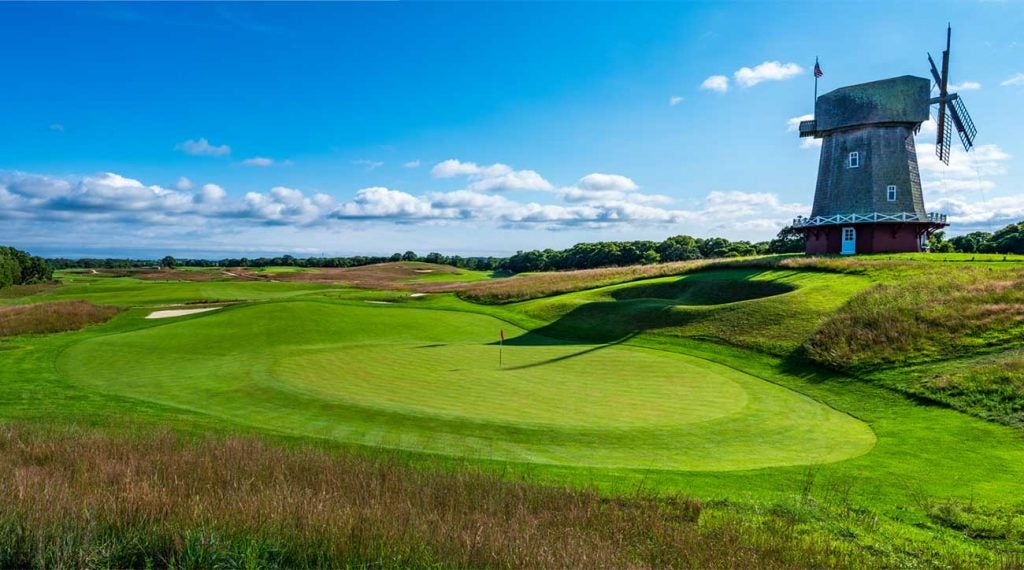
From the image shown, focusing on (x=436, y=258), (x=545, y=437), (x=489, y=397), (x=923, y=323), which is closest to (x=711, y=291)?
(x=923, y=323)

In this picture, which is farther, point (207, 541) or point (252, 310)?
point (252, 310)

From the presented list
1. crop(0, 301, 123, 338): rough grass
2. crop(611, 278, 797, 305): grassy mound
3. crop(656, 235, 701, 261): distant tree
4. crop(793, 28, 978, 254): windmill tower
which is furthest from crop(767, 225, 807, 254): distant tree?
crop(0, 301, 123, 338): rough grass

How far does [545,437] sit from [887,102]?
39166 millimetres

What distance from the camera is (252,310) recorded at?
29578mm

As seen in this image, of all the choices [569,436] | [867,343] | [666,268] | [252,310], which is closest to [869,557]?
[569,436]

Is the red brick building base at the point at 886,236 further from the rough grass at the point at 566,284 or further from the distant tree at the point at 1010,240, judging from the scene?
the distant tree at the point at 1010,240

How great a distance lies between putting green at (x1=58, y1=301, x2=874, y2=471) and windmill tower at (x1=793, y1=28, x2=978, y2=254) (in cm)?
2576


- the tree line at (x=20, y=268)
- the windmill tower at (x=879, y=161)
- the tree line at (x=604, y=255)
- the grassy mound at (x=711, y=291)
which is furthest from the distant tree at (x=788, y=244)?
the tree line at (x=20, y=268)

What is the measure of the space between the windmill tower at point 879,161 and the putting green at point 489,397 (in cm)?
2576

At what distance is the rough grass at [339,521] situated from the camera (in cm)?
439

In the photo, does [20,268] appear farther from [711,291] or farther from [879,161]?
[879,161]

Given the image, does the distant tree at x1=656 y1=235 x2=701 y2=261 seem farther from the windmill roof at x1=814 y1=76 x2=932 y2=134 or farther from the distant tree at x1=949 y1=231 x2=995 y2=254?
the windmill roof at x1=814 y1=76 x2=932 y2=134

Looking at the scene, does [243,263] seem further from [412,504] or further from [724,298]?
[412,504]

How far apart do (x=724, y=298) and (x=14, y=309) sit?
123 ft
